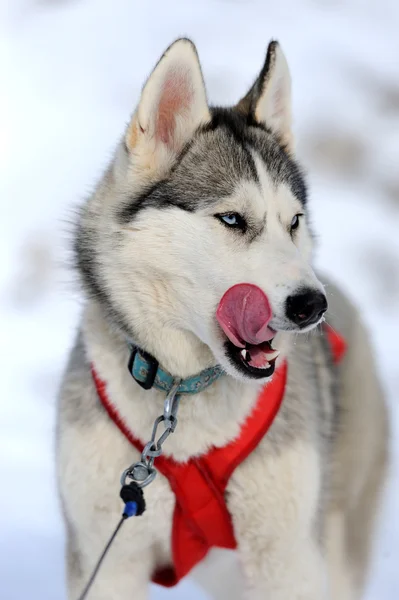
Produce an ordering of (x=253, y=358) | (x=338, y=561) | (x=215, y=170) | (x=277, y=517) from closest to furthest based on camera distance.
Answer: (x=253, y=358)
(x=215, y=170)
(x=277, y=517)
(x=338, y=561)

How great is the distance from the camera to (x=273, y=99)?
2.28m

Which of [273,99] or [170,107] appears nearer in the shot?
[170,107]

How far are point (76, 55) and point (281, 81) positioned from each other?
15.4 feet

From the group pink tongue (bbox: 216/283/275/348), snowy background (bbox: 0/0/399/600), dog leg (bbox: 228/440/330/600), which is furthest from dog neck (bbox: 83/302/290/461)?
snowy background (bbox: 0/0/399/600)

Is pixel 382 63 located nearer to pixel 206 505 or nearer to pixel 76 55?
pixel 76 55

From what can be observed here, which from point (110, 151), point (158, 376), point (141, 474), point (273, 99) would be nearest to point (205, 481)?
point (141, 474)

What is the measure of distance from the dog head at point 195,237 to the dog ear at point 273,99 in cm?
2

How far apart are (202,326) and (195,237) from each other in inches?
8.4

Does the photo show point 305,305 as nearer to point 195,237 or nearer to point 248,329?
point 248,329

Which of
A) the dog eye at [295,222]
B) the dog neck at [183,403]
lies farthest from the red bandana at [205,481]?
the dog eye at [295,222]

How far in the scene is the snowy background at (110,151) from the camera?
3.35 metres

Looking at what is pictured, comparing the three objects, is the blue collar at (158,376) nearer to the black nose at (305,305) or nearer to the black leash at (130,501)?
the black leash at (130,501)

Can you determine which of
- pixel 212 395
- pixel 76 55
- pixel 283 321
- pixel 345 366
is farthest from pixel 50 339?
pixel 76 55

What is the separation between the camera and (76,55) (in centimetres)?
657
